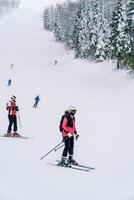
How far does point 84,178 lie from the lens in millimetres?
9719

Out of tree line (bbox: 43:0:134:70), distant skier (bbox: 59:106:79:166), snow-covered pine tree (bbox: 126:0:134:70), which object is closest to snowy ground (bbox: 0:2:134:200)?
distant skier (bbox: 59:106:79:166)

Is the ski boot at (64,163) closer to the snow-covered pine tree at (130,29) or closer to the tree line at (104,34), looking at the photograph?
the tree line at (104,34)

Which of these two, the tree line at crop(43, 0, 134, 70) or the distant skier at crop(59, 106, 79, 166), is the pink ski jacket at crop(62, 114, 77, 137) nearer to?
the distant skier at crop(59, 106, 79, 166)

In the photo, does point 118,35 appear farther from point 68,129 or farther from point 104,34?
point 68,129

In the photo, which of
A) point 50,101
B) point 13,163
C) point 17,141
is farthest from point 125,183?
point 50,101

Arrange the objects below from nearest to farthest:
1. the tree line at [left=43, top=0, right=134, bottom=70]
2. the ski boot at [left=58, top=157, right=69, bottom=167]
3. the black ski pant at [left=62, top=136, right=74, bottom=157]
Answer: the ski boot at [left=58, top=157, right=69, bottom=167], the black ski pant at [left=62, top=136, right=74, bottom=157], the tree line at [left=43, top=0, right=134, bottom=70]

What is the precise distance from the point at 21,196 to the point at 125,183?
2728 mm

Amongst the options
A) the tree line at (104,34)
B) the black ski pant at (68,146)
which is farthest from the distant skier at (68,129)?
the tree line at (104,34)

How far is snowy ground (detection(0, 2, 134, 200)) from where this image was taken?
867 centimetres

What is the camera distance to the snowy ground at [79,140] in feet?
28.5

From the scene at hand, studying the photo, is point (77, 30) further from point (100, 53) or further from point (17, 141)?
point (17, 141)

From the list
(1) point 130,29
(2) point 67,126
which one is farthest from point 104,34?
(2) point 67,126

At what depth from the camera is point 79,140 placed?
663 inches

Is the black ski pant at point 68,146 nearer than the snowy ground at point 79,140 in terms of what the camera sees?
No
